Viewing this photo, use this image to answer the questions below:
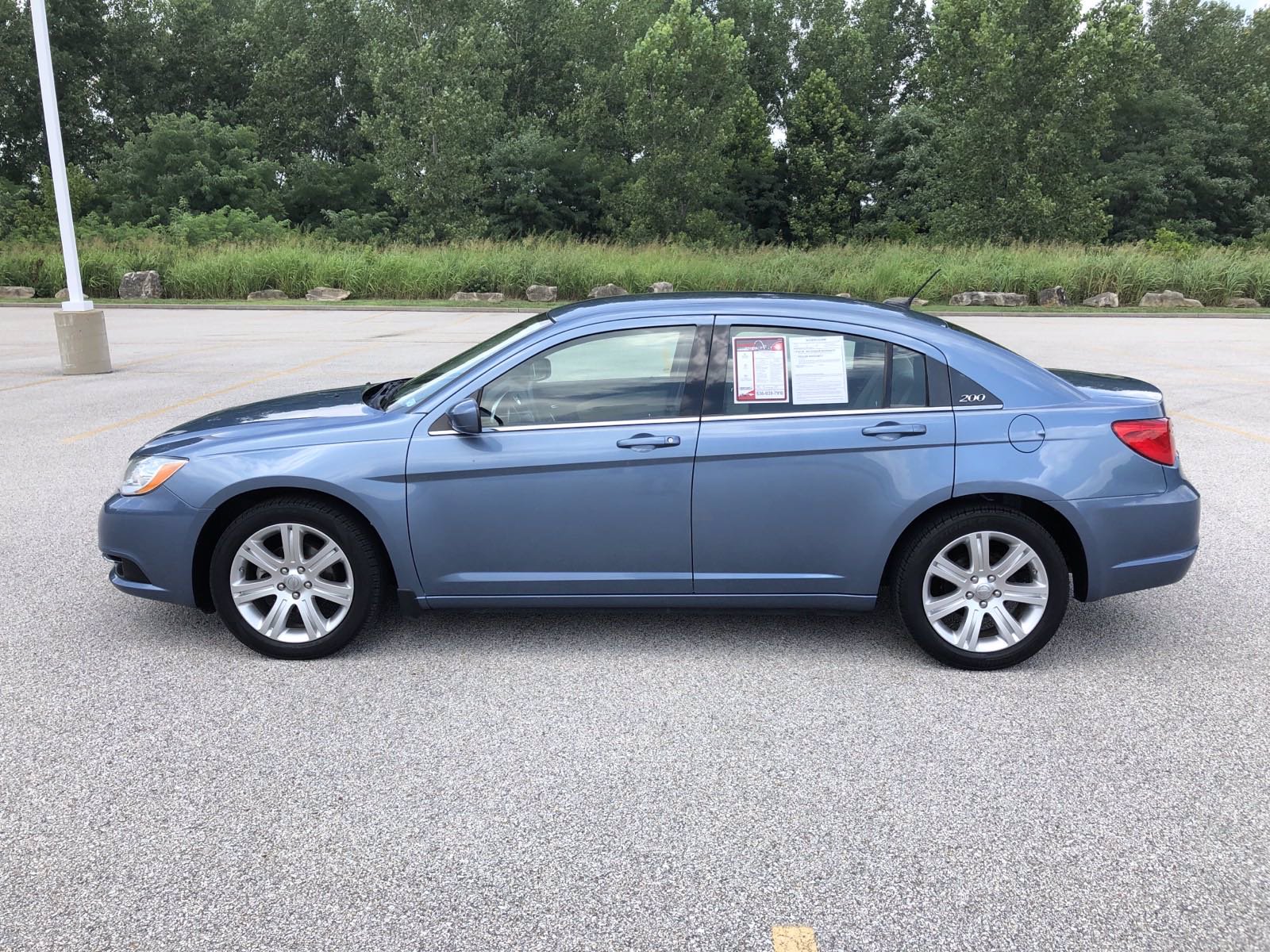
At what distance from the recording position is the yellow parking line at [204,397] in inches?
386

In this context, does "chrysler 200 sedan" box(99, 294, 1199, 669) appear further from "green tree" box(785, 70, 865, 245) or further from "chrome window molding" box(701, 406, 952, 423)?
"green tree" box(785, 70, 865, 245)

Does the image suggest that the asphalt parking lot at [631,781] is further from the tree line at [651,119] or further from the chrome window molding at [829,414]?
the tree line at [651,119]

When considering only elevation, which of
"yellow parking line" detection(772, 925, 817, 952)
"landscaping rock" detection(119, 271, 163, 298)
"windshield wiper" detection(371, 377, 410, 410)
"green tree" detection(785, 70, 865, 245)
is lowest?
"yellow parking line" detection(772, 925, 817, 952)

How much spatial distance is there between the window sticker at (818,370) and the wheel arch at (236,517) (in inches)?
72.8

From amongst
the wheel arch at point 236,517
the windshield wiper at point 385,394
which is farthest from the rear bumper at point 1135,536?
the windshield wiper at point 385,394

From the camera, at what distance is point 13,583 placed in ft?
18.4

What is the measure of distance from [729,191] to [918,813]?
51859 millimetres

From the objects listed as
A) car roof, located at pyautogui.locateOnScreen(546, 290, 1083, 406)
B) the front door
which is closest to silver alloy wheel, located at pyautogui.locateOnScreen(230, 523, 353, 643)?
the front door

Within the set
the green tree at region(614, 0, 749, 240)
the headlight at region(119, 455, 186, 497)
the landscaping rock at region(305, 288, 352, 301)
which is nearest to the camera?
the headlight at region(119, 455, 186, 497)

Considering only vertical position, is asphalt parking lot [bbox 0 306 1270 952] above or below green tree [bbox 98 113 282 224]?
below

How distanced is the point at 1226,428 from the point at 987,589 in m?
7.10

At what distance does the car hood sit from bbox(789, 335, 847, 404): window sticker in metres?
1.77

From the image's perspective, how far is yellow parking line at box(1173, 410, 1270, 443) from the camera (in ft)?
31.3

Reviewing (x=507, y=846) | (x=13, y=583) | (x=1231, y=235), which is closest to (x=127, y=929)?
(x=507, y=846)
